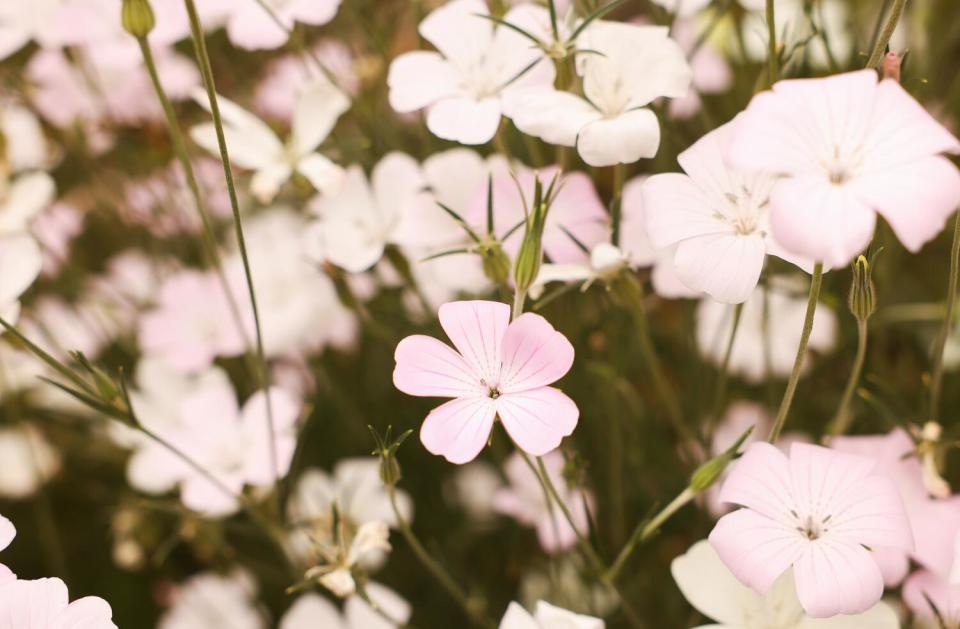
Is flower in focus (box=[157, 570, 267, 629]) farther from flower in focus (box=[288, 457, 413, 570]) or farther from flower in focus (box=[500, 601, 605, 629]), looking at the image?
flower in focus (box=[500, 601, 605, 629])

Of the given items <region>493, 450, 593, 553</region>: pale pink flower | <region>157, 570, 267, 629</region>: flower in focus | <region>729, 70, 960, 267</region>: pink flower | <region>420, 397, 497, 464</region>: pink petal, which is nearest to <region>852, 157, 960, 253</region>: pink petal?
<region>729, 70, 960, 267</region>: pink flower

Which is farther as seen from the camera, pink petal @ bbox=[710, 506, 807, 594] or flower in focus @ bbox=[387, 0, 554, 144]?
flower in focus @ bbox=[387, 0, 554, 144]

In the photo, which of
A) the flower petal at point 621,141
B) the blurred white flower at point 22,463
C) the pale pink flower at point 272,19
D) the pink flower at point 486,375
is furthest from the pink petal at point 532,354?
the blurred white flower at point 22,463

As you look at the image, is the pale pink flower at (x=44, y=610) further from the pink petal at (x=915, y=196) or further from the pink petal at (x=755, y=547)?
the pink petal at (x=915, y=196)

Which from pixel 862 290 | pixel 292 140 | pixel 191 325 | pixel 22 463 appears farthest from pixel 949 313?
pixel 22 463

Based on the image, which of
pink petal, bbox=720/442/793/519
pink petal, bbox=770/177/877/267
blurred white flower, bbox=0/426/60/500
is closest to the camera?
pink petal, bbox=770/177/877/267
